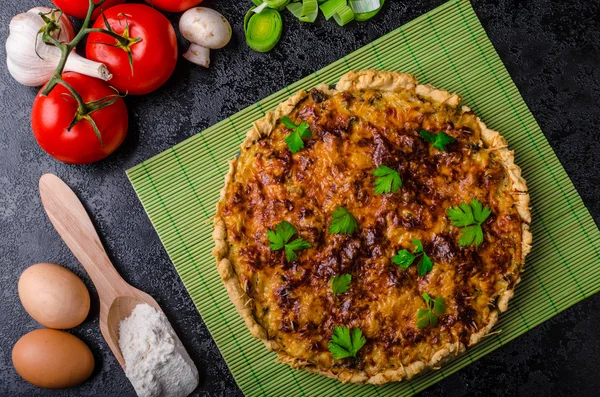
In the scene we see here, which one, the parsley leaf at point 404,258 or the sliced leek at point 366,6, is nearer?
the parsley leaf at point 404,258

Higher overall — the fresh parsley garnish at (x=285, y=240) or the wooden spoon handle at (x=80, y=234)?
the fresh parsley garnish at (x=285, y=240)

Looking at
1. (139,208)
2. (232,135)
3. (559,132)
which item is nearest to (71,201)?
(139,208)

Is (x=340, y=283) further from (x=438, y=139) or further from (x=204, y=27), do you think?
(x=204, y=27)

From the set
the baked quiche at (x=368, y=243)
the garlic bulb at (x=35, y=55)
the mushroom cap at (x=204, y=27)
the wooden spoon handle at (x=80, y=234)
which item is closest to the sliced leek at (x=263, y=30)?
the mushroom cap at (x=204, y=27)

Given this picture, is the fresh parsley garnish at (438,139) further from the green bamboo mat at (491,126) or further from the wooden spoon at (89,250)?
the wooden spoon at (89,250)

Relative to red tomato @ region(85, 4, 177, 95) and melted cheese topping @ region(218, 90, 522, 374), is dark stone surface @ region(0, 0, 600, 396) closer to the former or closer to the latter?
red tomato @ region(85, 4, 177, 95)

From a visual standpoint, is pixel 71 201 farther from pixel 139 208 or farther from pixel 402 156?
pixel 402 156
